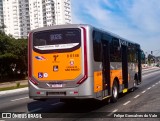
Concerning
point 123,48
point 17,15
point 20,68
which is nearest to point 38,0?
point 17,15

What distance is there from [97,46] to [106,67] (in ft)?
5.08

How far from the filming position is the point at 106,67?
13.7 metres

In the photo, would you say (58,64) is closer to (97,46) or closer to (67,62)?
(67,62)

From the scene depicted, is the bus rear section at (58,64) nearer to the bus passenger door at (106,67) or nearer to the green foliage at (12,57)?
the bus passenger door at (106,67)

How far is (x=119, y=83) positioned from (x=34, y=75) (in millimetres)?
5164

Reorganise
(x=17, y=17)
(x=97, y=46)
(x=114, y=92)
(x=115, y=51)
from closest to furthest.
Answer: (x=97, y=46) < (x=114, y=92) < (x=115, y=51) < (x=17, y=17)

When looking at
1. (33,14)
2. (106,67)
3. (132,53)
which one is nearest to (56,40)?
(106,67)

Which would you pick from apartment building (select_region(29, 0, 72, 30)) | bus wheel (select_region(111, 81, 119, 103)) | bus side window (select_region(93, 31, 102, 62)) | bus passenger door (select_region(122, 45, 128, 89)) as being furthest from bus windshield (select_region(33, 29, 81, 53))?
apartment building (select_region(29, 0, 72, 30))

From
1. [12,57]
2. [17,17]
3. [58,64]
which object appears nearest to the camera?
[58,64]

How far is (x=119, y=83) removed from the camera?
16.0 metres

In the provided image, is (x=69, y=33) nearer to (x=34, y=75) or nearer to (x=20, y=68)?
(x=34, y=75)

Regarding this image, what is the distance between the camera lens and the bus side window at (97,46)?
12142mm

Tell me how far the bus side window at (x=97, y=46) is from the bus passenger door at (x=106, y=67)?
0.61 m

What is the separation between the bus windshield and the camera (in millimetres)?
11852
